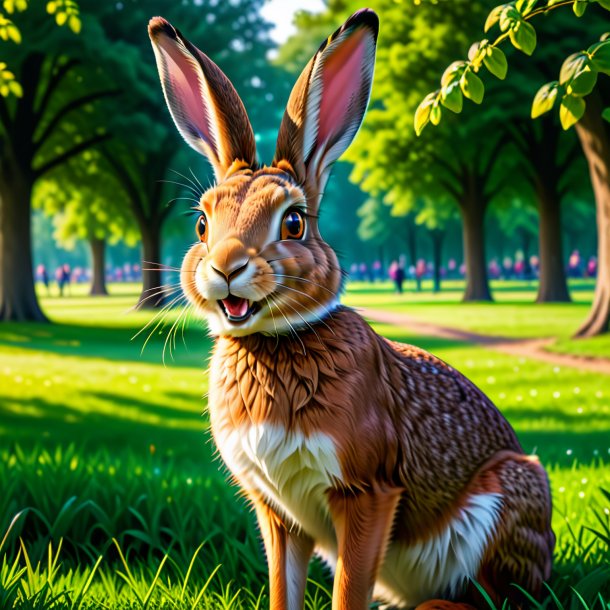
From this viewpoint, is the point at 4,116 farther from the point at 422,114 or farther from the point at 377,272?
the point at 377,272

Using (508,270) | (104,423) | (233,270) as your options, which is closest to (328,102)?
(233,270)

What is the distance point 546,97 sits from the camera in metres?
2.94

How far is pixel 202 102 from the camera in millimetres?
Answer: 3240

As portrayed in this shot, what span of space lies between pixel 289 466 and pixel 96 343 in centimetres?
1479

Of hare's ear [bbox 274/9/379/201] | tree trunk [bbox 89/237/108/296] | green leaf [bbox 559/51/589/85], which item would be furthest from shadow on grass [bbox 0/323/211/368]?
tree trunk [bbox 89/237/108/296]

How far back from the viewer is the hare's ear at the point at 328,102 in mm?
2988

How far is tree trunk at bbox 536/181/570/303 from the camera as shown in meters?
24.1

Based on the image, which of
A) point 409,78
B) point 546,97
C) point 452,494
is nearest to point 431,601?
point 452,494

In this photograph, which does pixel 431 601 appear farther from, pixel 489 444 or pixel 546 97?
pixel 546 97

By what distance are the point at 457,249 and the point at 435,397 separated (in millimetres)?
61817

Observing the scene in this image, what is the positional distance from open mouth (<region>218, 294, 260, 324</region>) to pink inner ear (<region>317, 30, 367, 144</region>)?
78 cm

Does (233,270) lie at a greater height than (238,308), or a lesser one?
greater

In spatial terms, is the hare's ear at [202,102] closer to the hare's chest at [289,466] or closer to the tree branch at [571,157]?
the hare's chest at [289,466]

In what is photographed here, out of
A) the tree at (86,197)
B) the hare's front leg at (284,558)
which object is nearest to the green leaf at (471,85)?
the hare's front leg at (284,558)
